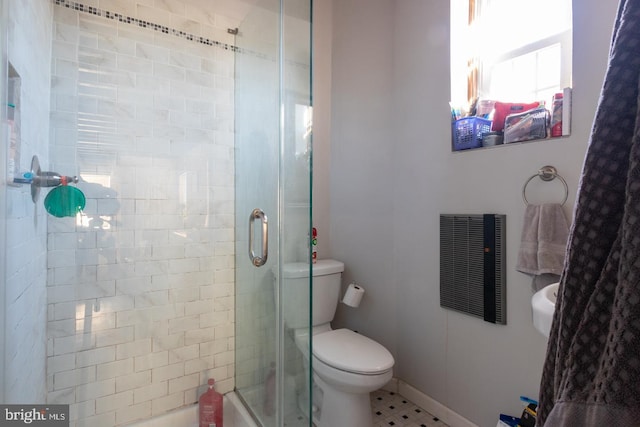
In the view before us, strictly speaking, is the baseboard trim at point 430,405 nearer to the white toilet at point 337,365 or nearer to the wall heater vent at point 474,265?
the white toilet at point 337,365

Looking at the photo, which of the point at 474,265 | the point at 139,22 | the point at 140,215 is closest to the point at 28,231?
the point at 140,215

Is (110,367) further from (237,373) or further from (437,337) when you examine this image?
(437,337)

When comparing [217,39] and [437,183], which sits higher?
[217,39]

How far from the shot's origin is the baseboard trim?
1.70 m

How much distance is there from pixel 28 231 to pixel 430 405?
2.04 meters

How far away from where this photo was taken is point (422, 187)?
6.37 feet

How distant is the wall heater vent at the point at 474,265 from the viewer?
1553mm

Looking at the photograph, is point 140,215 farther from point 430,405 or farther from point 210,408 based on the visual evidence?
point 430,405

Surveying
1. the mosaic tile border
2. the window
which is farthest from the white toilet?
the window

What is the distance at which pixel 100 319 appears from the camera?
4.81ft

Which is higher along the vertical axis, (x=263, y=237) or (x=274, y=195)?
(x=274, y=195)

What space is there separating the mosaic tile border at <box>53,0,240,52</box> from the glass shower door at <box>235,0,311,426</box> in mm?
138

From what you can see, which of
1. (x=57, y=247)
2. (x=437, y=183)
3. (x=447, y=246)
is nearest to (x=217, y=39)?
(x=57, y=247)

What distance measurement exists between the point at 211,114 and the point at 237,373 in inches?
Result: 55.3
